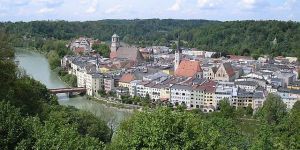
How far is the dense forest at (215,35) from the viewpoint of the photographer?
107 ft

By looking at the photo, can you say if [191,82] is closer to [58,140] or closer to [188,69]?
[188,69]

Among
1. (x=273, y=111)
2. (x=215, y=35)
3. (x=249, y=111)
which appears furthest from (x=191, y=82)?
(x=215, y=35)

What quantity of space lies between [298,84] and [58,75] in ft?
41.1

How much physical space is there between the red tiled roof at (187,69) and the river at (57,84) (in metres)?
5.07

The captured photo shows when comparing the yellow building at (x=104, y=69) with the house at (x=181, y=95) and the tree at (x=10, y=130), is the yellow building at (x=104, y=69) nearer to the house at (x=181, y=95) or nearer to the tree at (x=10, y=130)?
the house at (x=181, y=95)

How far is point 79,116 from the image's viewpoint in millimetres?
9477

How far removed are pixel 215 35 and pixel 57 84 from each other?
20.2 m

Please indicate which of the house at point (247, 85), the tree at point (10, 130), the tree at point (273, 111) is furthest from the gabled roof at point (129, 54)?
the tree at point (10, 130)

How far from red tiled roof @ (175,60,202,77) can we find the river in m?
5.07

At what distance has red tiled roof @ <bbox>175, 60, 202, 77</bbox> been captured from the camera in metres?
21.0

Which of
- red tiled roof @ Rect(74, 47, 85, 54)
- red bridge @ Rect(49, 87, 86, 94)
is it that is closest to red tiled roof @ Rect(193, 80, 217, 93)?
red bridge @ Rect(49, 87, 86, 94)

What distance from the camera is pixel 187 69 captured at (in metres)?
21.2

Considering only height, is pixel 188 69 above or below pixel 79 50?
below

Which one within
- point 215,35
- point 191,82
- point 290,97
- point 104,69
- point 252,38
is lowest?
point 290,97
